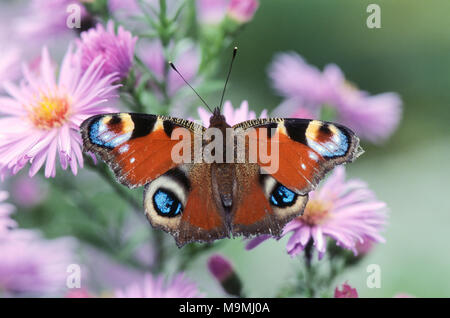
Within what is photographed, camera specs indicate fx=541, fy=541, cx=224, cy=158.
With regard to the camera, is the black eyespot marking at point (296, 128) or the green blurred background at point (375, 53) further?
the green blurred background at point (375, 53)

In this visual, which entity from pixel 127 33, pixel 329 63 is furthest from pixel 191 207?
pixel 329 63

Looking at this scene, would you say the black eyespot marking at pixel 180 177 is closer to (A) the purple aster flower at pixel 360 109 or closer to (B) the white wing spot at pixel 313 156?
(B) the white wing spot at pixel 313 156

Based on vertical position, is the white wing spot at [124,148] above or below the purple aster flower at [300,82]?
below

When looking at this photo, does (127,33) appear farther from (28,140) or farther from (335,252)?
(335,252)

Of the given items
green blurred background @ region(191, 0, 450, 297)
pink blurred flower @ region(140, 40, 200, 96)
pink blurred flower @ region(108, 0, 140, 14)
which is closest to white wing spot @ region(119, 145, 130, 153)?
pink blurred flower @ region(140, 40, 200, 96)

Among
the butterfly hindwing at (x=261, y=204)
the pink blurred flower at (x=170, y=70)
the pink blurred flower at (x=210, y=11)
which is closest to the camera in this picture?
the butterfly hindwing at (x=261, y=204)

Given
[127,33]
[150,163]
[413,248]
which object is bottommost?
[413,248]

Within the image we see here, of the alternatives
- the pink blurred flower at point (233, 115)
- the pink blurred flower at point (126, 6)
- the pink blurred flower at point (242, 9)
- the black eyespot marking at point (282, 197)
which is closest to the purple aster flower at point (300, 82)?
the pink blurred flower at point (242, 9)

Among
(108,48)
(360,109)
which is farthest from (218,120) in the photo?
(360,109)
